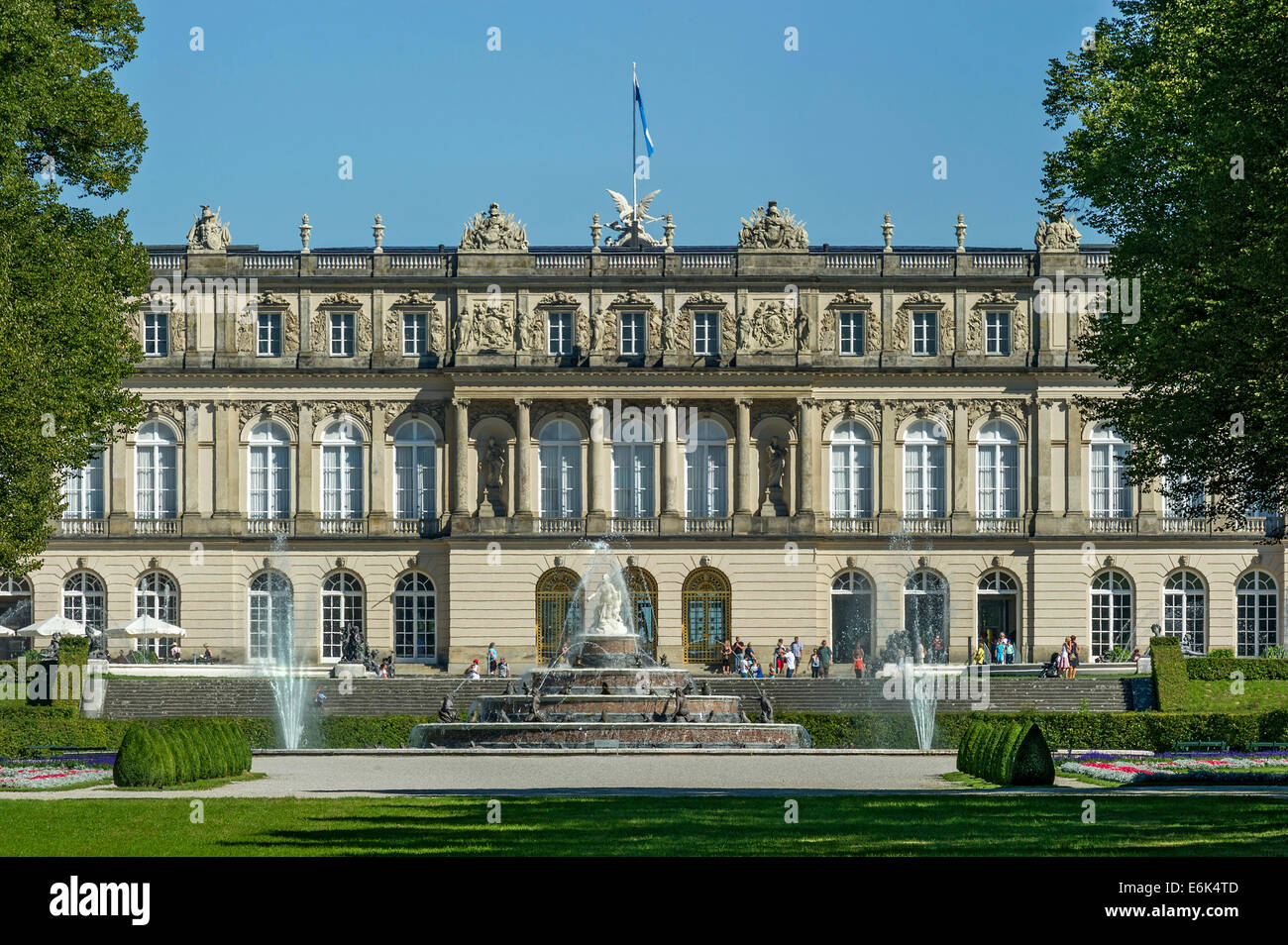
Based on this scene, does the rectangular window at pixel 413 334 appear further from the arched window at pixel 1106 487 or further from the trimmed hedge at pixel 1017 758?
the trimmed hedge at pixel 1017 758

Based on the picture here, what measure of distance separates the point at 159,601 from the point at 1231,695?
36.4 meters

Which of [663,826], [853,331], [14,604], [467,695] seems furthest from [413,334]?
[663,826]

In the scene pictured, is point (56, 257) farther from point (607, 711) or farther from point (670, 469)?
point (670, 469)

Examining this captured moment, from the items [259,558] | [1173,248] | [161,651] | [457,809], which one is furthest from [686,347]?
[457,809]

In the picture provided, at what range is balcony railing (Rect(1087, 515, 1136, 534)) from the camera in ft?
210

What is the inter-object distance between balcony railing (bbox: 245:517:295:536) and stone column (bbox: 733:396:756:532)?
52.1 feet

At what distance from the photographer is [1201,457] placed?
101ft

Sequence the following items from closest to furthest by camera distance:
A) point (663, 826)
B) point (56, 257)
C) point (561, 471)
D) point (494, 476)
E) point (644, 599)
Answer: point (663, 826), point (56, 257), point (644, 599), point (494, 476), point (561, 471)

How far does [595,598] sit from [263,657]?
41.0 feet

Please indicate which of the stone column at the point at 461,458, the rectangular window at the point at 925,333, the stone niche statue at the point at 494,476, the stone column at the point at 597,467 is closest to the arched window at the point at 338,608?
the stone column at the point at 461,458

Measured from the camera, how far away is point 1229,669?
167 feet

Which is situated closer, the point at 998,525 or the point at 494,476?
the point at 494,476
